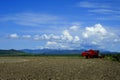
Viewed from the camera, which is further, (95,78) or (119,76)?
(119,76)

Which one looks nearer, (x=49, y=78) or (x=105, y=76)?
(x=49, y=78)

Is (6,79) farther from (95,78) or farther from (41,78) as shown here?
(95,78)

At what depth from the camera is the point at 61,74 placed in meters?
31.6

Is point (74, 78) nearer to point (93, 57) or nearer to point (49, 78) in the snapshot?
point (49, 78)

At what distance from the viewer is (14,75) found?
3019cm

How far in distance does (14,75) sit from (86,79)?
19.9 feet

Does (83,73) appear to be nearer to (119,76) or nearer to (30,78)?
(119,76)

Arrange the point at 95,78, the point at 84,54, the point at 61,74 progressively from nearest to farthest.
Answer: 1. the point at 95,78
2. the point at 61,74
3. the point at 84,54

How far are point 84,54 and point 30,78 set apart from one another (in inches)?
1282

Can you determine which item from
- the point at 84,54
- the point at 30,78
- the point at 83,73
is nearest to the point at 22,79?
the point at 30,78

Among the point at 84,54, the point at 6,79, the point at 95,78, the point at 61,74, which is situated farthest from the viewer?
the point at 84,54

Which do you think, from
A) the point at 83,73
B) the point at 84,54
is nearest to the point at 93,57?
the point at 84,54

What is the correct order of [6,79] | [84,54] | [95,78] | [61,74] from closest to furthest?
[6,79] < [95,78] < [61,74] < [84,54]

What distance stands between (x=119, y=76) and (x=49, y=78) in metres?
6.79
